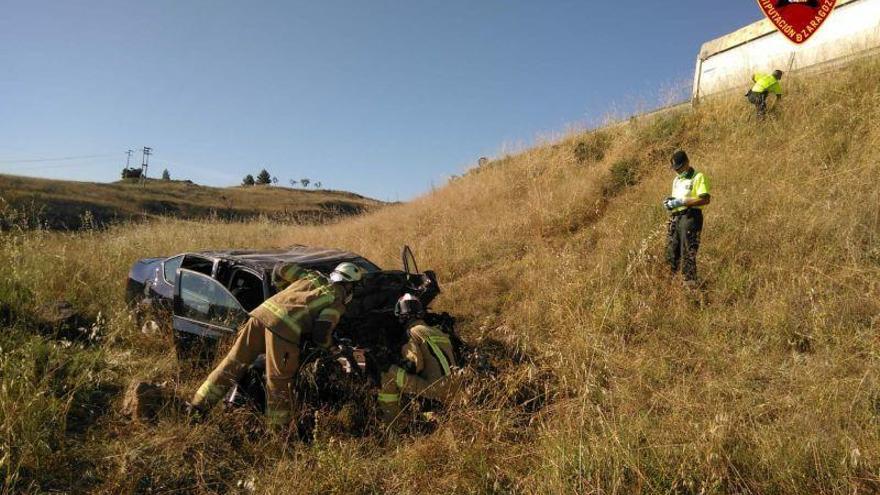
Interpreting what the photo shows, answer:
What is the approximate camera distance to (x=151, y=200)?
143 feet

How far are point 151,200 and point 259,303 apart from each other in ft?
151

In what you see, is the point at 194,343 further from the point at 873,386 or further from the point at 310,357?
the point at 873,386

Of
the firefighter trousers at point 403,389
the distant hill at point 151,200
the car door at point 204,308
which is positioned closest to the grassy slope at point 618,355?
the firefighter trousers at point 403,389

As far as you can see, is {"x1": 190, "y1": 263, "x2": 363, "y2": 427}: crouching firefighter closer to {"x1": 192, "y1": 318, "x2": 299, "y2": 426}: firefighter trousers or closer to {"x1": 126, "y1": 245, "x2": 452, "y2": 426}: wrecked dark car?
{"x1": 192, "y1": 318, "x2": 299, "y2": 426}: firefighter trousers

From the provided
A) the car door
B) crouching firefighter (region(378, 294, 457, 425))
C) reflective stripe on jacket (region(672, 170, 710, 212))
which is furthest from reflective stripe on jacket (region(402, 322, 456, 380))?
reflective stripe on jacket (region(672, 170, 710, 212))

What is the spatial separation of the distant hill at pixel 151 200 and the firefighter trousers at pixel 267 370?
2080 centimetres

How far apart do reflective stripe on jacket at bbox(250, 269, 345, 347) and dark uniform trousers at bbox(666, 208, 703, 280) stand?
3832 mm

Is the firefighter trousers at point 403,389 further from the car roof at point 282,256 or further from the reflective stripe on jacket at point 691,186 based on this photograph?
the reflective stripe on jacket at point 691,186

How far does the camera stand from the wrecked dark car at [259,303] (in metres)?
3.78

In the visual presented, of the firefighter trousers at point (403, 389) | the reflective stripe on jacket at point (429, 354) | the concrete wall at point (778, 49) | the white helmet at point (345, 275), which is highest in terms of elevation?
the concrete wall at point (778, 49)

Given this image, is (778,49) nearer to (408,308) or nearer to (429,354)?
(408,308)

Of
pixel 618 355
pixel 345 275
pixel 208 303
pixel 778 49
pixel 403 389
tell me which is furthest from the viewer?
pixel 778 49

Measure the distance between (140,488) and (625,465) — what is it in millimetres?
2834

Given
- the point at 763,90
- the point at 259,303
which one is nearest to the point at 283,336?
the point at 259,303
